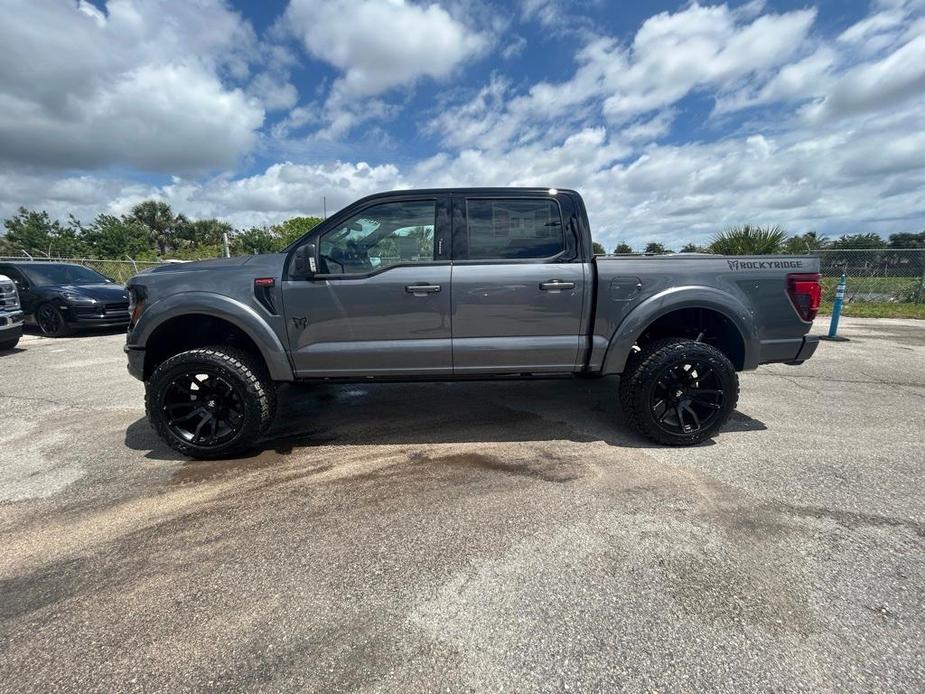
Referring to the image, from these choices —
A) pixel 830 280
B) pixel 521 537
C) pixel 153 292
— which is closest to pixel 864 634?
pixel 521 537

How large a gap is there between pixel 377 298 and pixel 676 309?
2252 mm

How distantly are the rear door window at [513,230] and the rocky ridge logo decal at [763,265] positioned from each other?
1340 millimetres

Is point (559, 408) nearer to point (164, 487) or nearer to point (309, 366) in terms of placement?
point (309, 366)

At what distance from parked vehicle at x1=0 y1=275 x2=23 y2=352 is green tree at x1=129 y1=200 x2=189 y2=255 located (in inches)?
1765

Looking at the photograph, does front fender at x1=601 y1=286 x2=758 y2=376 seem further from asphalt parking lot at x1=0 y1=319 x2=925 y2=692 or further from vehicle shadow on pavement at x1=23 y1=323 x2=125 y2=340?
vehicle shadow on pavement at x1=23 y1=323 x2=125 y2=340

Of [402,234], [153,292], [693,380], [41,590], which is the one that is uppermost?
[402,234]

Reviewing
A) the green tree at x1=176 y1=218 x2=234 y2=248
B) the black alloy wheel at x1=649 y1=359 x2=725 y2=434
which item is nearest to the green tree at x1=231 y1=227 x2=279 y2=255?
the green tree at x1=176 y1=218 x2=234 y2=248

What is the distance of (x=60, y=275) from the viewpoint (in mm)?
9469

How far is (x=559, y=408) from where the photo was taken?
4.26m

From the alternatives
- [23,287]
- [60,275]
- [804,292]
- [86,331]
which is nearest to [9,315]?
[86,331]

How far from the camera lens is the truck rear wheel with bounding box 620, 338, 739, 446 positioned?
128 inches

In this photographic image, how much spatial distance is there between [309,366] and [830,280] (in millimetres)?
15473

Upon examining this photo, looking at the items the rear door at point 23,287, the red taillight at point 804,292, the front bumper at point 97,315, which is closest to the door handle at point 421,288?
the red taillight at point 804,292

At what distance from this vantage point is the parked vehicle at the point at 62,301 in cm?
860
